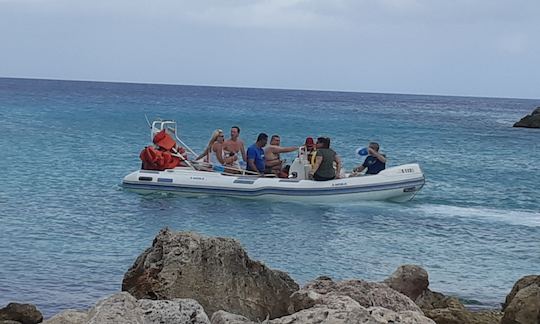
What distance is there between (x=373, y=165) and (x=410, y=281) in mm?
7872

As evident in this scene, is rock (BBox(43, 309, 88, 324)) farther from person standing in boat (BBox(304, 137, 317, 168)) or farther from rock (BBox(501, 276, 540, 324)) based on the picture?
person standing in boat (BBox(304, 137, 317, 168))

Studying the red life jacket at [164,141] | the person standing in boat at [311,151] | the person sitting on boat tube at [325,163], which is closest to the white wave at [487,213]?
the person sitting on boat tube at [325,163]

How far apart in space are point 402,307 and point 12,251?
6.94 m


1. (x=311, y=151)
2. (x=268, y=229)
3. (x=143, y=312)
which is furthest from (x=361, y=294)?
(x=311, y=151)

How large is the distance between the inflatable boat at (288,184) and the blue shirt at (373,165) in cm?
22

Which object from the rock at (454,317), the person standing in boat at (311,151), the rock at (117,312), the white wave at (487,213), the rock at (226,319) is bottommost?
the white wave at (487,213)

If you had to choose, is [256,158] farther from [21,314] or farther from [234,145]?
[21,314]

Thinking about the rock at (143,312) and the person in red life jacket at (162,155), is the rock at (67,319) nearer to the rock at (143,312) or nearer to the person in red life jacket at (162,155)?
the rock at (143,312)

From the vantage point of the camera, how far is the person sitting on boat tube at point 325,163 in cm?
1328

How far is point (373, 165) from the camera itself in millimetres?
14336

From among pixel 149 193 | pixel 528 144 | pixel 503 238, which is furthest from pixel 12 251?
pixel 528 144

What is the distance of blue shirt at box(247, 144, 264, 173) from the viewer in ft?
45.7

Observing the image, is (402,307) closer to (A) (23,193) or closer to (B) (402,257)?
(B) (402,257)

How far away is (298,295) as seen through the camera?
3762 millimetres
